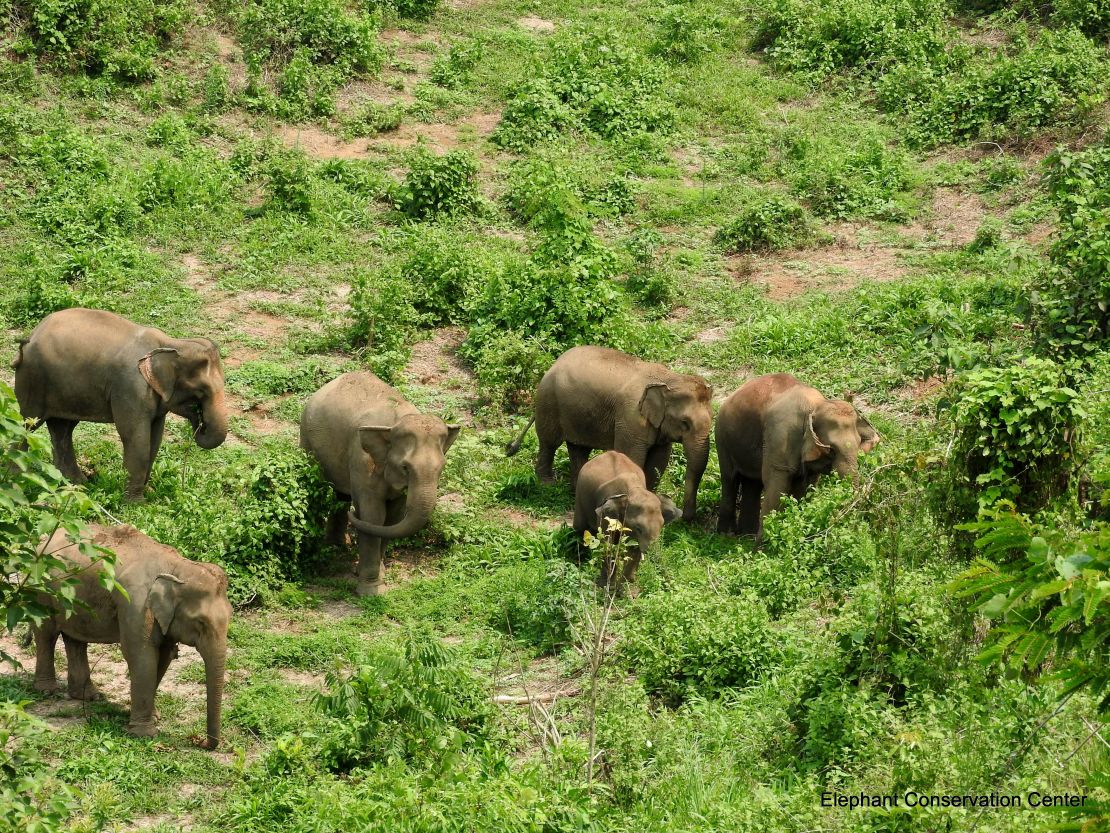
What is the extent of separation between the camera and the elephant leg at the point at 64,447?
13789 mm

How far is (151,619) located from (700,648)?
3678 millimetres

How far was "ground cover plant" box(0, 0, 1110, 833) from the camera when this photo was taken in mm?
8453

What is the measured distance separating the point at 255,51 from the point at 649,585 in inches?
513

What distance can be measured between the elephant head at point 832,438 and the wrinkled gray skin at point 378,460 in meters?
2.94

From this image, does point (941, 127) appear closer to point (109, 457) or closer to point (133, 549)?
point (109, 457)

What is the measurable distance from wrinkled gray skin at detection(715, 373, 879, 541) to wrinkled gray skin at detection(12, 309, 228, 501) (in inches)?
177

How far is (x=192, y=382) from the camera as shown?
13.3 metres

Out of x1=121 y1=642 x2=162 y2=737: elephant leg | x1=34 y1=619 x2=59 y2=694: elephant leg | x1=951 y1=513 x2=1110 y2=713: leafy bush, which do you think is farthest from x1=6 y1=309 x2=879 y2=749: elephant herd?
x1=951 y1=513 x2=1110 y2=713: leafy bush

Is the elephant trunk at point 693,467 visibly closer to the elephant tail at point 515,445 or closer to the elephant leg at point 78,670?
the elephant tail at point 515,445

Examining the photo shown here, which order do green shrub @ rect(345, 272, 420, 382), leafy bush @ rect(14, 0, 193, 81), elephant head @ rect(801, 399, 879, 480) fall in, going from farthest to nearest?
leafy bush @ rect(14, 0, 193, 81), green shrub @ rect(345, 272, 420, 382), elephant head @ rect(801, 399, 879, 480)

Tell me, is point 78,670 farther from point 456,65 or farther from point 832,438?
point 456,65

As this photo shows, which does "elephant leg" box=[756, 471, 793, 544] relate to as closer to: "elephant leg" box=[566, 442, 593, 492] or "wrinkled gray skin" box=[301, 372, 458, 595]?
"elephant leg" box=[566, 442, 593, 492]

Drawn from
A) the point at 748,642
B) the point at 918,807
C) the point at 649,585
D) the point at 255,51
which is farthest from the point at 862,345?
the point at 255,51

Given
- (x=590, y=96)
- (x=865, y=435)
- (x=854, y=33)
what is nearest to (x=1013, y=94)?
(x=854, y=33)
